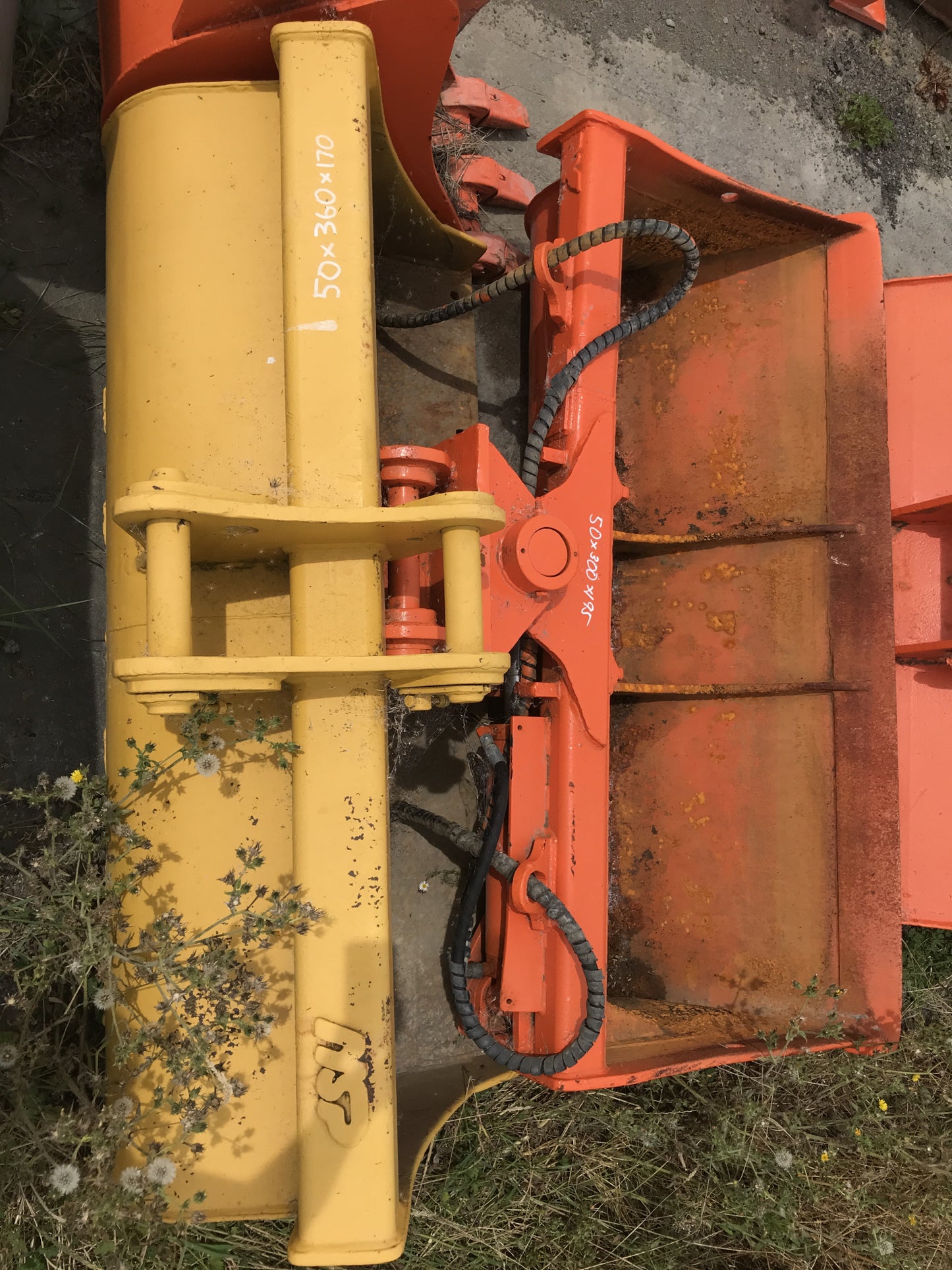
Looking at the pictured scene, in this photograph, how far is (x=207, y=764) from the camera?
1.89m

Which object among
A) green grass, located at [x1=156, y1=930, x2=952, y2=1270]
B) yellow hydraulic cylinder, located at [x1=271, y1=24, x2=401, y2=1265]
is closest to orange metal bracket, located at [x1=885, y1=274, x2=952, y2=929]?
green grass, located at [x1=156, y1=930, x2=952, y2=1270]

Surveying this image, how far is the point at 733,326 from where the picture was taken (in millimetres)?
2980

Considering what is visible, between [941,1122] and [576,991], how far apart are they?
6.11ft

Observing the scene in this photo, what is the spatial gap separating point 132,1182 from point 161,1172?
7 centimetres

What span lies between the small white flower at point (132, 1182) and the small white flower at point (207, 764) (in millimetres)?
859

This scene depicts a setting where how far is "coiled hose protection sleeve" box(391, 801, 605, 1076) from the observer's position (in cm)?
221


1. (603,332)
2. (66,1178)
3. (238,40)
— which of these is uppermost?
(238,40)

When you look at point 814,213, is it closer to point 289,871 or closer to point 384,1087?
point 289,871

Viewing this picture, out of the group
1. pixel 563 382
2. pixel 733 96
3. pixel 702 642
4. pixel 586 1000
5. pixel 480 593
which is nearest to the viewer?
pixel 480 593

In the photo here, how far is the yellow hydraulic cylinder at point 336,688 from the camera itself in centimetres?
181

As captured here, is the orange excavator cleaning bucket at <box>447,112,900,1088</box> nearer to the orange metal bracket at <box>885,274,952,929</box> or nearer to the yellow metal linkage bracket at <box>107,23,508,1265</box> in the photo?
the orange metal bracket at <box>885,274,952,929</box>

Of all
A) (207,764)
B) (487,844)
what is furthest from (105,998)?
(487,844)

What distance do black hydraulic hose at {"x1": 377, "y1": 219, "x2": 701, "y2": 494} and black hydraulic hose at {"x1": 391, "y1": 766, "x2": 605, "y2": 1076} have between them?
0.89m

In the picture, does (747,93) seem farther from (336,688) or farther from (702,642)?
(336,688)
